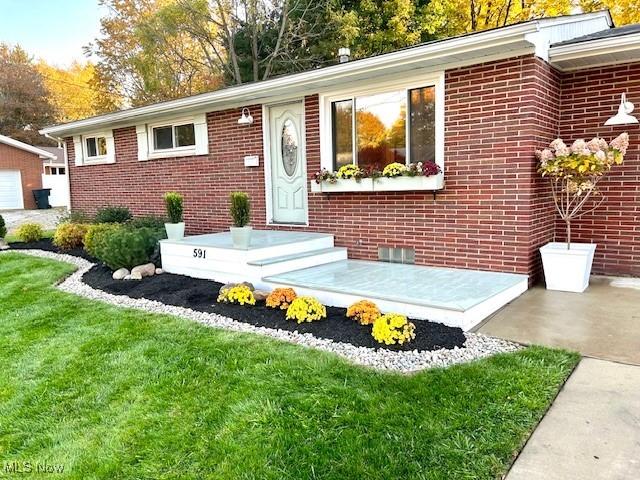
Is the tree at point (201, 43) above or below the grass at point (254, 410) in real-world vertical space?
above

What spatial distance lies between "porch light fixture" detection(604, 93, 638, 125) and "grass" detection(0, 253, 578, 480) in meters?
3.25

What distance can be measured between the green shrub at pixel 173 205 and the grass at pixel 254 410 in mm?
2782

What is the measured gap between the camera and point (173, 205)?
252 inches

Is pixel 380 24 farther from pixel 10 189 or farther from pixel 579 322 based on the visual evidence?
pixel 10 189

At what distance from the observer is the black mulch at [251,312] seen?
12.0 feet

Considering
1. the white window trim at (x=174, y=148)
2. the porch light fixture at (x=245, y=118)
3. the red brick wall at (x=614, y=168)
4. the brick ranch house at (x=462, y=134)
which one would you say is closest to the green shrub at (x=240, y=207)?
the brick ranch house at (x=462, y=134)

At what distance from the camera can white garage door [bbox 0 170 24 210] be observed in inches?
856

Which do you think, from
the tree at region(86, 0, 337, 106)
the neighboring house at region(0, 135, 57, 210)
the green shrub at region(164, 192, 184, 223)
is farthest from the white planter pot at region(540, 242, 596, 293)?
the neighboring house at region(0, 135, 57, 210)

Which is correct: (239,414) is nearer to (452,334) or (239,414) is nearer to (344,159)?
(452,334)

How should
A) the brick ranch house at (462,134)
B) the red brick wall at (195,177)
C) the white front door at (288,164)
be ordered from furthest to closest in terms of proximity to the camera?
the red brick wall at (195,177) < the white front door at (288,164) < the brick ranch house at (462,134)

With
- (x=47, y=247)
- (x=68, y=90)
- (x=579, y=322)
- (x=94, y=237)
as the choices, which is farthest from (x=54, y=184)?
(x=579, y=322)

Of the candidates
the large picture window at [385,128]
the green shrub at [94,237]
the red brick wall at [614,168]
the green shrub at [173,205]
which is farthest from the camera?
the green shrub at [94,237]

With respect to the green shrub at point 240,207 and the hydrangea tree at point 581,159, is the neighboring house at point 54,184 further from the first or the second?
the hydrangea tree at point 581,159

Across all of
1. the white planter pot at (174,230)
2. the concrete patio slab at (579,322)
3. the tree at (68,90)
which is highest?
the tree at (68,90)
